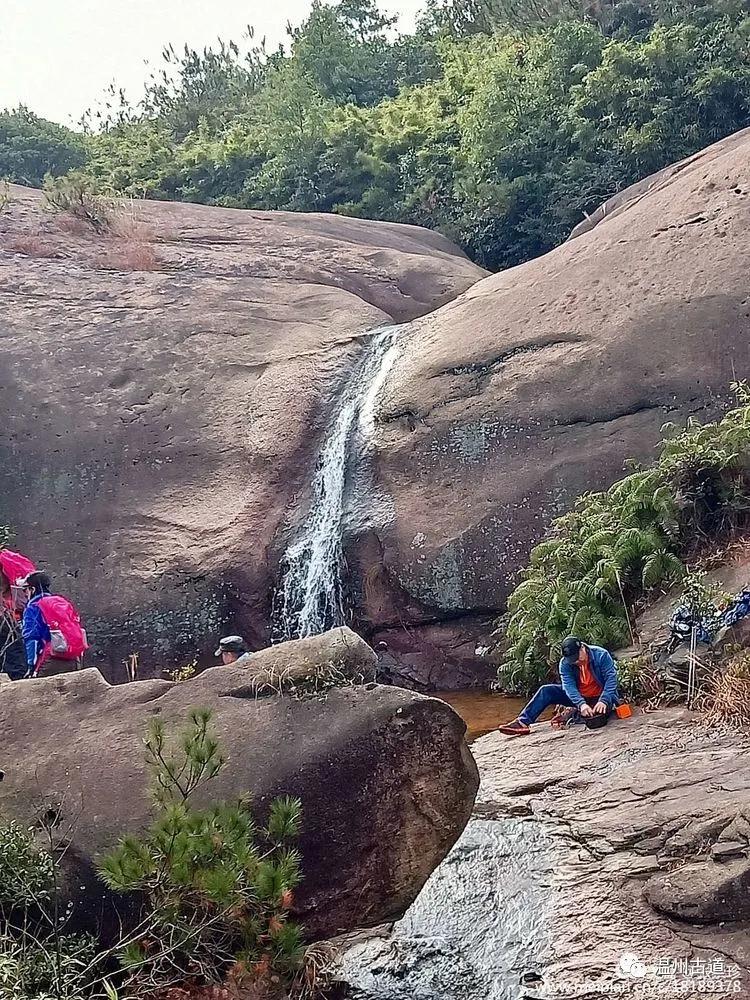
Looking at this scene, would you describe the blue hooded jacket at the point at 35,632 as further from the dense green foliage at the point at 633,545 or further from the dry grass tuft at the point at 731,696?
the dry grass tuft at the point at 731,696

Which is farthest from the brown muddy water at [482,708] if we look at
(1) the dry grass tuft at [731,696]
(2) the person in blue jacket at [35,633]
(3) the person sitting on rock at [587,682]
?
(2) the person in blue jacket at [35,633]

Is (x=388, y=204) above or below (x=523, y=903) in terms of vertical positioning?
above

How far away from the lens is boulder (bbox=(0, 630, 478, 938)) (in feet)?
15.8

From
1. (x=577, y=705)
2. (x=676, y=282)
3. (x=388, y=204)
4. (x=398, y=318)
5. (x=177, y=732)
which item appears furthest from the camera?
(x=388, y=204)

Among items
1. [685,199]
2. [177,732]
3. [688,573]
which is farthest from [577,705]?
[685,199]

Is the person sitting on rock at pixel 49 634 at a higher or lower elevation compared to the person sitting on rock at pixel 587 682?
higher

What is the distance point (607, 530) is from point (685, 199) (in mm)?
5427

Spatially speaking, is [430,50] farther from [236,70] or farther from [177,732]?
[177,732]

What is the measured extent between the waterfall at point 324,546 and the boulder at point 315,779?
6.14 metres

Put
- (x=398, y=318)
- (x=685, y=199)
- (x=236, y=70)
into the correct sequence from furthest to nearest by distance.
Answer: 1. (x=236, y=70)
2. (x=398, y=318)
3. (x=685, y=199)

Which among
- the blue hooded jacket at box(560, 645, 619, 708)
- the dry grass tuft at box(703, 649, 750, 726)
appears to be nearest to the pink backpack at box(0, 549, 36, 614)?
the blue hooded jacket at box(560, 645, 619, 708)

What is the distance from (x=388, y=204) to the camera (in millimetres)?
22016

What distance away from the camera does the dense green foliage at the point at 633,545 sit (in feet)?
29.8

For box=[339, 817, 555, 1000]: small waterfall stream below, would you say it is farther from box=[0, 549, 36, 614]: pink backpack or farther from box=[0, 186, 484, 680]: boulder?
box=[0, 186, 484, 680]: boulder
